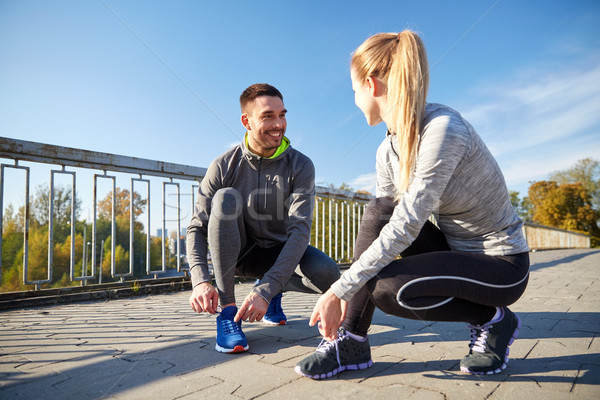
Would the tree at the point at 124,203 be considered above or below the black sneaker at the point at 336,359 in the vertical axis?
above

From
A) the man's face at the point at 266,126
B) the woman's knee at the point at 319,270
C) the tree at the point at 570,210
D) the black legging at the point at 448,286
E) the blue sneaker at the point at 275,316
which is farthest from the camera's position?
the tree at the point at 570,210

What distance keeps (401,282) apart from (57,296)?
317 cm

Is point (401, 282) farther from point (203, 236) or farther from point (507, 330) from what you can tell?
point (203, 236)

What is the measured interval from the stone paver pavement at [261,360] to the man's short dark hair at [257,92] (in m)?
1.46

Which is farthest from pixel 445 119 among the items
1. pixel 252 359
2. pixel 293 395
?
pixel 252 359

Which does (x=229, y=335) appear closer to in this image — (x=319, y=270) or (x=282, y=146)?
(x=319, y=270)

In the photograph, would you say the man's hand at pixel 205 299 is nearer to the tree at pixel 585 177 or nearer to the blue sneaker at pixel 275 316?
the blue sneaker at pixel 275 316

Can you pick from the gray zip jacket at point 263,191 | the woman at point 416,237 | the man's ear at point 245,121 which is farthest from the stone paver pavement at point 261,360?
the man's ear at point 245,121

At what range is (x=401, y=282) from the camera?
4.53 feet

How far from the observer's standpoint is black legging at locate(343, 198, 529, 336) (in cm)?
139

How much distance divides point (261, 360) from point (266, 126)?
1.34 meters

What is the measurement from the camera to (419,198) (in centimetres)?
131

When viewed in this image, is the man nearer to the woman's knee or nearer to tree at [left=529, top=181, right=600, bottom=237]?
the woman's knee

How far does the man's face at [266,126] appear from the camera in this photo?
7.32 ft
